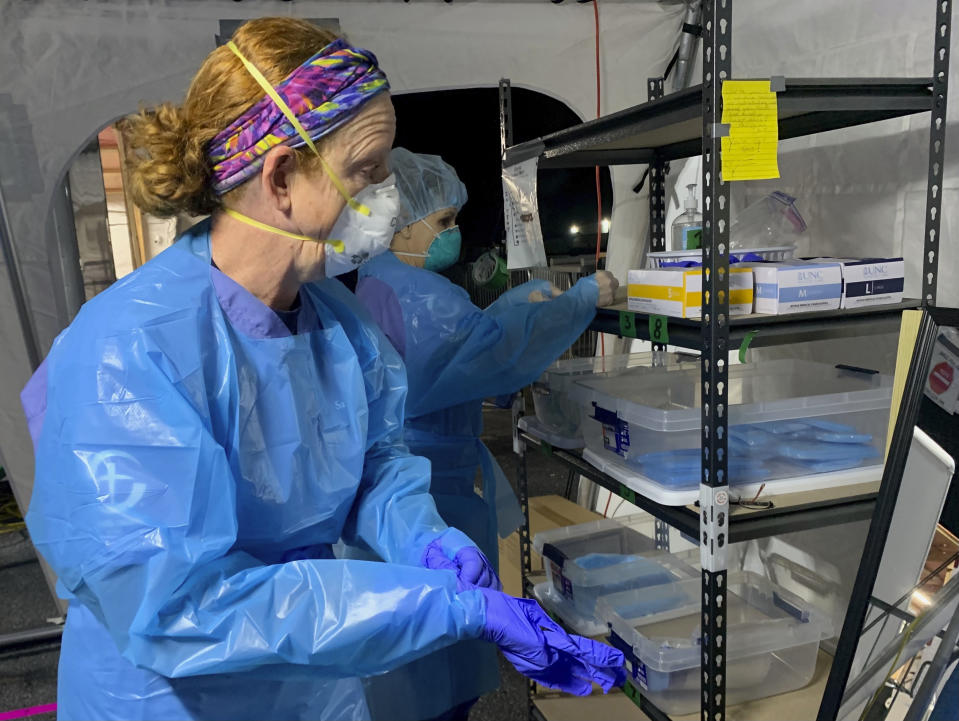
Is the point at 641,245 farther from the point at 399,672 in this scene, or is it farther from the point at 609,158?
the point at 399,672

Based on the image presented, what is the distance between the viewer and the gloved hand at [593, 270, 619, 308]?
185 cm

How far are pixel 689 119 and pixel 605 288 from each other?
57 cm

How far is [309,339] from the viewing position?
1.18 m

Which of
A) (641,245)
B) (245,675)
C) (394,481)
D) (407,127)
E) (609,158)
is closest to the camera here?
(245,675)

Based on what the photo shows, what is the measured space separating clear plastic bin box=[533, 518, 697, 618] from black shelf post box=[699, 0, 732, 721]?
577mm

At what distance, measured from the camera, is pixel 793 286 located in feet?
4.39

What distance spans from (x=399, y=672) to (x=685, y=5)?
7.85 feet

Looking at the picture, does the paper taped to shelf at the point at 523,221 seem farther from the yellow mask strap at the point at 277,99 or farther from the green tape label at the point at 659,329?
the yellow mask strap at the point at 277,99

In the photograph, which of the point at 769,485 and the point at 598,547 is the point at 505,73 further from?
the point at 769,485

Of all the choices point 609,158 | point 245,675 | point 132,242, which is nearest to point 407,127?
point 132,242

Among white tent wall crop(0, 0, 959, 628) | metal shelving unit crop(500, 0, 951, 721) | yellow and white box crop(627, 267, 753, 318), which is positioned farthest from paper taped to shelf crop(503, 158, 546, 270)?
white tent wall crop(0, 0, 959, 628)

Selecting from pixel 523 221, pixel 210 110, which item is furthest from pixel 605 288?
pixel 210 110

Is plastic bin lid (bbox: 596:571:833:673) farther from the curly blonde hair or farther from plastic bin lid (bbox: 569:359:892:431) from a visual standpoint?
the curly blonde hair

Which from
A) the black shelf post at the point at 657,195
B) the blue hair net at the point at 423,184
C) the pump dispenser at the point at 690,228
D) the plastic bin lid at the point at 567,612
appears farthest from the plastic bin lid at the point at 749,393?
the blue hair net at the point at 423,184
